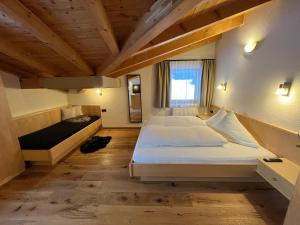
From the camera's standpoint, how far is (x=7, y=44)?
6.83 feet

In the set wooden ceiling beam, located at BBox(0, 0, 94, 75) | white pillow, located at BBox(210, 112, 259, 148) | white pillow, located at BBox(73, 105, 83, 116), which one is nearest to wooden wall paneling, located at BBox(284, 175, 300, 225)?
white pillow, located at BBox(210, 112, 259, 148)

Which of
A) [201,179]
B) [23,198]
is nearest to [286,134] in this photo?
[201,179]

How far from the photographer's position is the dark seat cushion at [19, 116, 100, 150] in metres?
2.58

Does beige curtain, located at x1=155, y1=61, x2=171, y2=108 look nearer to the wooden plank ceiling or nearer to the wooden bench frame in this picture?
the wooden plank ceiling

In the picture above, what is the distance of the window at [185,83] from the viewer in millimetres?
4344

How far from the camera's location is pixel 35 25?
5.21 ft

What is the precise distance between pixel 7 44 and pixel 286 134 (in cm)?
378

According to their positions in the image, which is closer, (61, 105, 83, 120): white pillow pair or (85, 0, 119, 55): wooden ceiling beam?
(85, 0, 119, 55): wooden ceiling beam

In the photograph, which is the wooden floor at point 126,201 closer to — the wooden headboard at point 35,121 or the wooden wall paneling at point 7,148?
the wooden wall paneling at point 7,148

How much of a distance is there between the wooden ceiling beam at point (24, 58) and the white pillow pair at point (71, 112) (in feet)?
4.33

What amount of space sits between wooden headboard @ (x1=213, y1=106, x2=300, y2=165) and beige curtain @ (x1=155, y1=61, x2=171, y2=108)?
2.25 m

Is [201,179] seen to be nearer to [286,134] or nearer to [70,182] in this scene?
[286,134]

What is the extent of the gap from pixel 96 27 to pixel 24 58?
1530mm

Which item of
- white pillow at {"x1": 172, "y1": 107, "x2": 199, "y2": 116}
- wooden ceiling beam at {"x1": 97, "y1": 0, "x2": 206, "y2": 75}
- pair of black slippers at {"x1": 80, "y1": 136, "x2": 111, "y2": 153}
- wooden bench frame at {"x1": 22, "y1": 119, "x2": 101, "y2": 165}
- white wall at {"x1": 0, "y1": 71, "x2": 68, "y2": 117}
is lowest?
pair of black slippers at {"x1": 80, "y1": 136, "x2": 111, "y2": 153}
